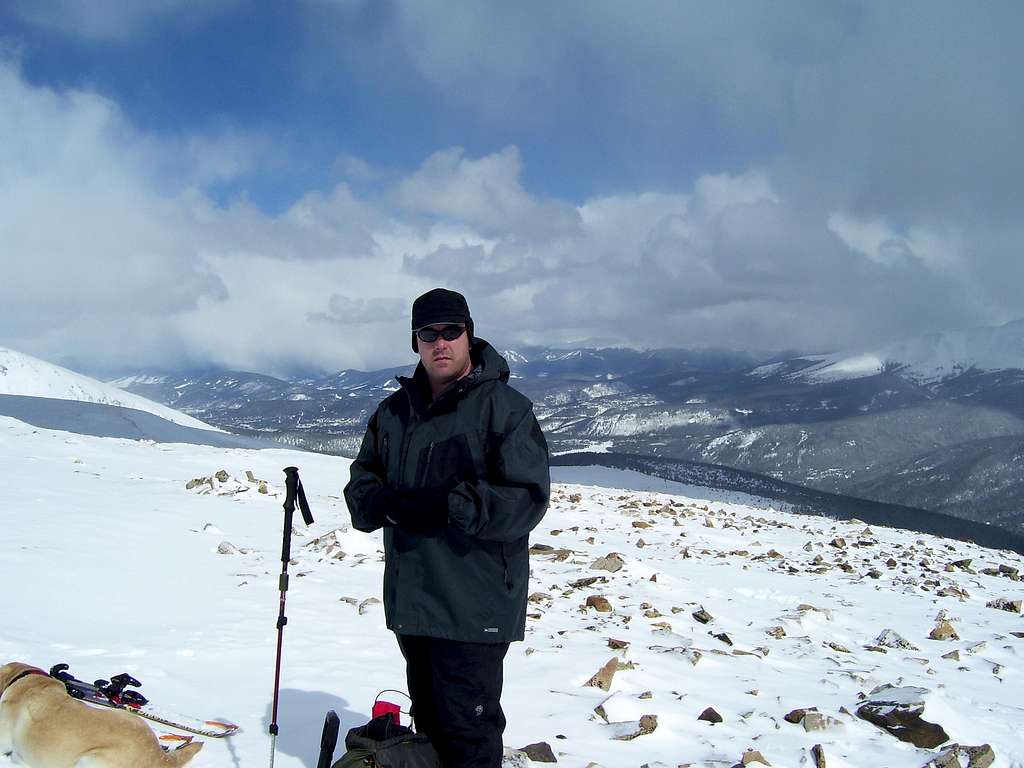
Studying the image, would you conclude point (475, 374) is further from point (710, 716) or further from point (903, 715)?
point (903, 715)

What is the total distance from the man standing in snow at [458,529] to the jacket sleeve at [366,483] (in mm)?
15

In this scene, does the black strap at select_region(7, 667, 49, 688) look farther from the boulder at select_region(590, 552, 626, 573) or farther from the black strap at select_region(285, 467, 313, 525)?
the boulder at select_region(590, 552, 626, 573)

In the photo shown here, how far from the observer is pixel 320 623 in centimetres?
790

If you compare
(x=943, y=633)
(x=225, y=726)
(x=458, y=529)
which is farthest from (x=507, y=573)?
(x=943, y=633)

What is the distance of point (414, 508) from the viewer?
366 centimetres

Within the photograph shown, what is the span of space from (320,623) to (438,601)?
487 centimetres

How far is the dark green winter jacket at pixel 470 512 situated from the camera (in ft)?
11.7

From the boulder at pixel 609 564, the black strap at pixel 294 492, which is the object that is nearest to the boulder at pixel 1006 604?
the boulder at pixel 609 564

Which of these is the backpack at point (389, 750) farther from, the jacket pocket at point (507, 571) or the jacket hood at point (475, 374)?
the jacket hood at point (475, 374)

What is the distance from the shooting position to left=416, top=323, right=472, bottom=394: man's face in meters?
4.04

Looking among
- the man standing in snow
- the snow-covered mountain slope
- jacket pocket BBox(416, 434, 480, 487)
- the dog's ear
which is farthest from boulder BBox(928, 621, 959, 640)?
the snow-covered mountain slope

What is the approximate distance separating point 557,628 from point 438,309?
18.9ft

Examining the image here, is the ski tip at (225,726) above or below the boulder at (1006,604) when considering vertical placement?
above

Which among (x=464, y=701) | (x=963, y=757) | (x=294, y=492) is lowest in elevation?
(x=963, y=757)
